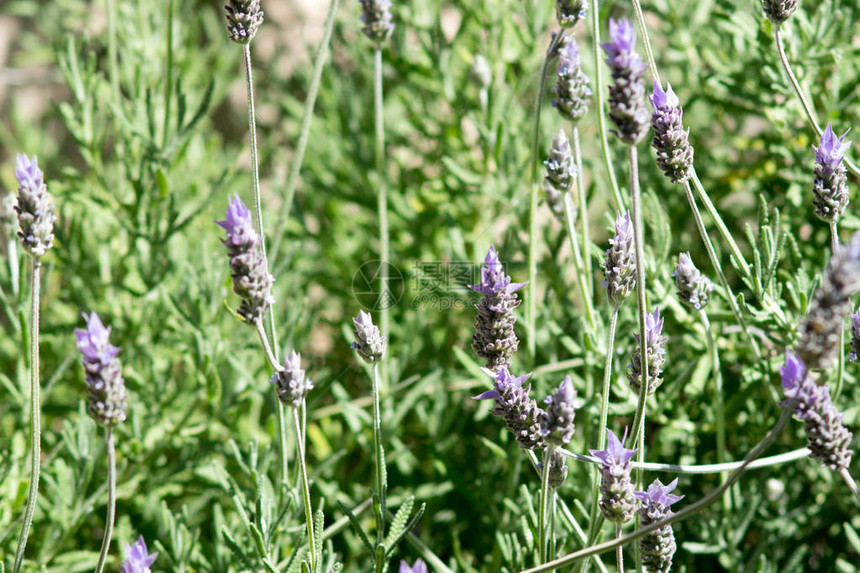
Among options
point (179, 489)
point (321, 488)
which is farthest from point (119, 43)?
point (321, 488)

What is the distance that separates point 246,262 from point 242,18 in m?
0.32

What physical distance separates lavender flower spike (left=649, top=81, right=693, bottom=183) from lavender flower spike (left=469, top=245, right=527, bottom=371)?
208mm

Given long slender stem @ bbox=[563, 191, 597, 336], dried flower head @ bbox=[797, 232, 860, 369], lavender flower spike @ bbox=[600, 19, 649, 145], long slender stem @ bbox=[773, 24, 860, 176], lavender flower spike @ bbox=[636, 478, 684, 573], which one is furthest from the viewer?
long slender stem @ bbox=[563, 191, 597, 336]

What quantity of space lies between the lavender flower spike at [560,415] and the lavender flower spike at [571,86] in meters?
0.38

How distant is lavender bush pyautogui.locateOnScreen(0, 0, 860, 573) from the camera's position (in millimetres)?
856

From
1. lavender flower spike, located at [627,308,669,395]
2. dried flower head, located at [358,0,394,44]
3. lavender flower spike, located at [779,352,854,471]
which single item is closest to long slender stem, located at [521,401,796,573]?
lavender flower spike, located at [779,352,854,471]

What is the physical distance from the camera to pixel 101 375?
2.44 feet

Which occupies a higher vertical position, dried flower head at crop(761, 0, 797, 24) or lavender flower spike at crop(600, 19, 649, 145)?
dried flower head at crop(761, 0, 797, 24)

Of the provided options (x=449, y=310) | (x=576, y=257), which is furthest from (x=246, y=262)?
(x=449, y=310)

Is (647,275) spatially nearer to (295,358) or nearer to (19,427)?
(295,358)

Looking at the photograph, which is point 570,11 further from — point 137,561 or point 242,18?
point 137,561

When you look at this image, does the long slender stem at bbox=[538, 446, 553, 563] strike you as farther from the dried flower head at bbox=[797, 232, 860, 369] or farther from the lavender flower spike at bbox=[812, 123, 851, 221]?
the lavender flower spike at bbox=[812, 123, 851, 221]

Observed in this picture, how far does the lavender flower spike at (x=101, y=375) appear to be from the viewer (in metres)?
0.73

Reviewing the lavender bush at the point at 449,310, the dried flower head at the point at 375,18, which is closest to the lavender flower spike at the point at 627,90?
the lavender bush at the point at 449,310
